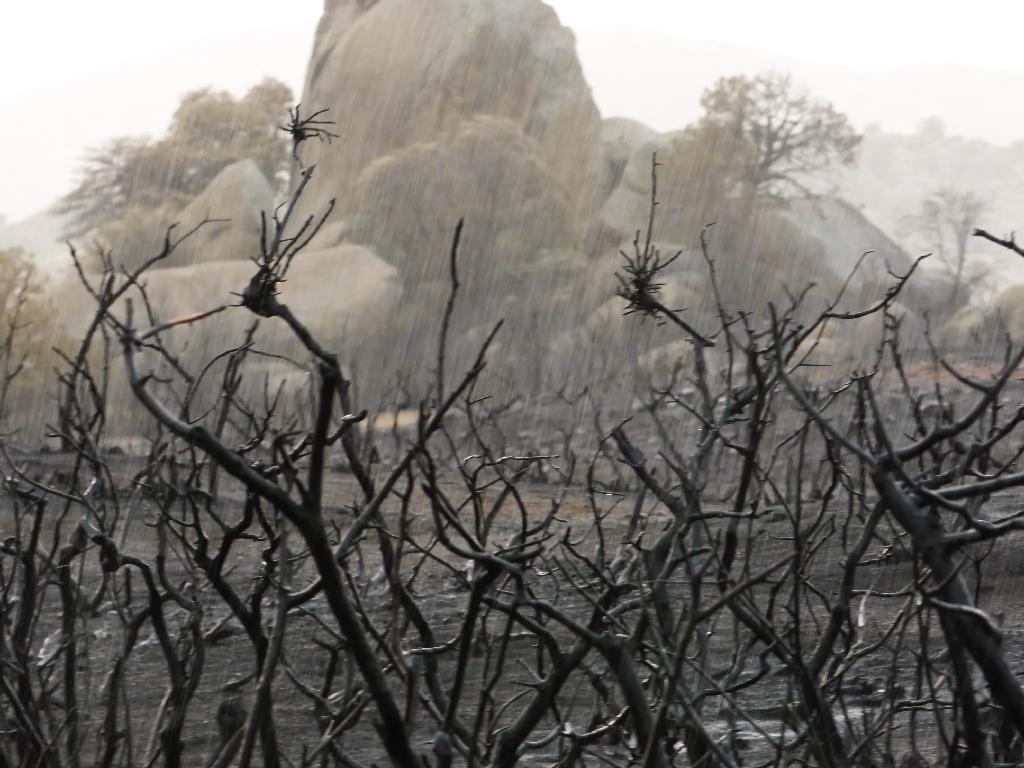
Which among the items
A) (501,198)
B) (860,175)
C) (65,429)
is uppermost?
(860,175)

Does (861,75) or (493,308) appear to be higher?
(861,75)

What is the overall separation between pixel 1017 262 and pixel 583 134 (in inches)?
1548

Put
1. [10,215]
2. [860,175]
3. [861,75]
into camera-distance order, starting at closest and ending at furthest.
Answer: [860,175] < [10,215] < [861,75]

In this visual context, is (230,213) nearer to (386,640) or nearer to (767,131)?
(767,131)

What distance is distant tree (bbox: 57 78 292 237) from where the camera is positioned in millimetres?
40656

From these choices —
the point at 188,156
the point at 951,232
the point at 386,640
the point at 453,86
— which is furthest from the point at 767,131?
the point at 386,640

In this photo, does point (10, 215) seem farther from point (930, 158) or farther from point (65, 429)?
point (65, 429)

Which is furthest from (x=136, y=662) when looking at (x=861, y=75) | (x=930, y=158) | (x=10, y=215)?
(x=861, y=75)

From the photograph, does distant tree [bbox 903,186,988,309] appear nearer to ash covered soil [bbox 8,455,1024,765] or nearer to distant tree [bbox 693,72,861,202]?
distant tree [bbox 693,72,861,202]

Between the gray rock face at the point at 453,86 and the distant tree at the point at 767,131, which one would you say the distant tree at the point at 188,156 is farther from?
the distant tree at the point at 767,131

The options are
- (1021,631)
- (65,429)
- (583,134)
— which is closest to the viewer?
(65,429)

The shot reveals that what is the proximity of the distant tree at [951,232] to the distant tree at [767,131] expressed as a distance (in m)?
4.90

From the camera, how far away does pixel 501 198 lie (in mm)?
34156

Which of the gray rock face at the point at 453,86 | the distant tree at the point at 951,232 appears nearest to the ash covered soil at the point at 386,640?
the gray rock face at the point at 453,86
